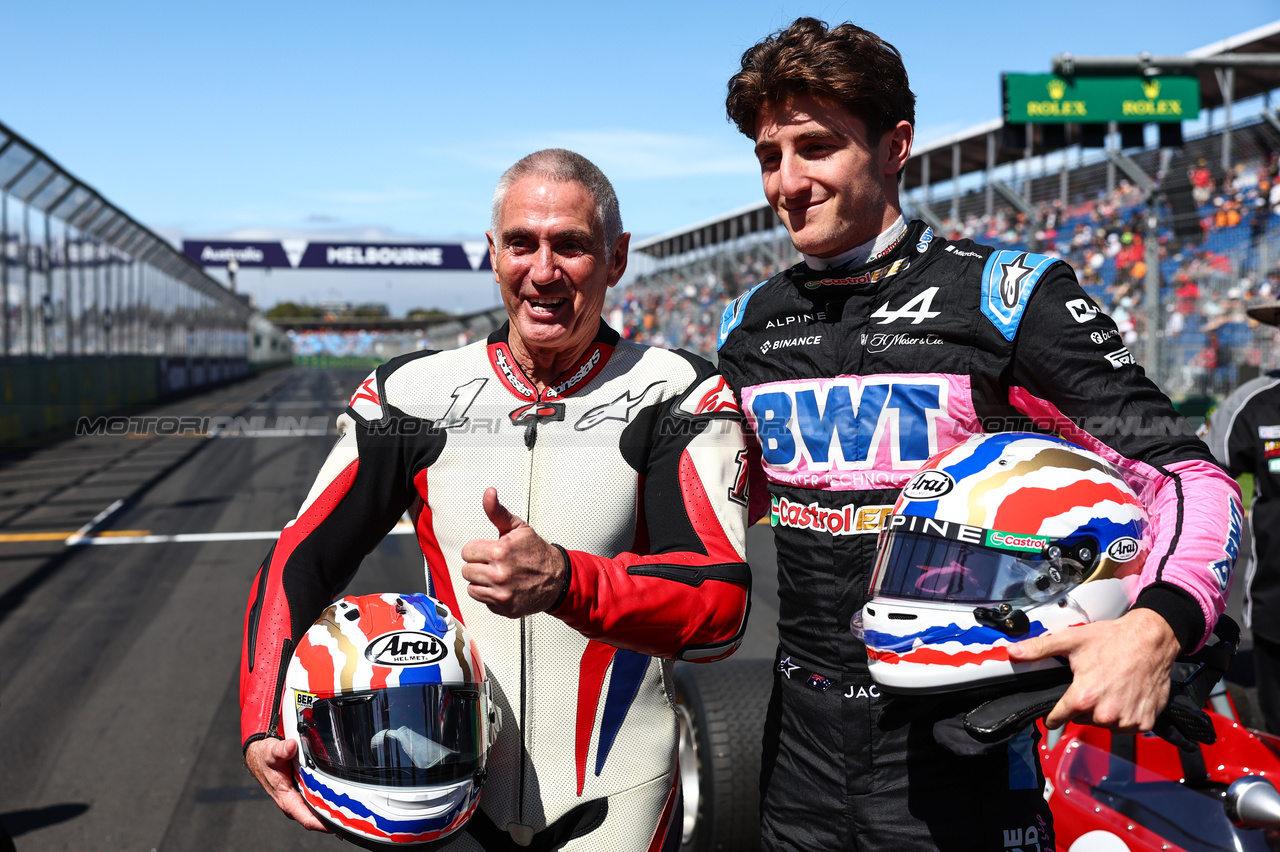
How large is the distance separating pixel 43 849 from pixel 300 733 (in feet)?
8.77

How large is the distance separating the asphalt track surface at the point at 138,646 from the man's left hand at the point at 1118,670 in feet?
3.89

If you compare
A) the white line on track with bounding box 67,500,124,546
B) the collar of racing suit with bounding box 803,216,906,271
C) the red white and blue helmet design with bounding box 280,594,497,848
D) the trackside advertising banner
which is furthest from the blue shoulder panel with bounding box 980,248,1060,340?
the trackside advertising banner

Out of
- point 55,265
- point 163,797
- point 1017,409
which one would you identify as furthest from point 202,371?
point 1017,409

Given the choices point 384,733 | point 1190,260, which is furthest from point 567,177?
point 1190,260

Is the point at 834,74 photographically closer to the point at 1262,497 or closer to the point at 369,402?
the point at 369,402

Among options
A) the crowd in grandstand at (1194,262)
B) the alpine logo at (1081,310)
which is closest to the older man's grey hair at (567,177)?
the alpine logo at (1081,310)

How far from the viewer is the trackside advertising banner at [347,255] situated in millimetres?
59312

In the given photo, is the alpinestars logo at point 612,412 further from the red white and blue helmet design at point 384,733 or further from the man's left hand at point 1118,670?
the man's left hand at point 1118,670

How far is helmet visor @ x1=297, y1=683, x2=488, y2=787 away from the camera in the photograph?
1.83 metres

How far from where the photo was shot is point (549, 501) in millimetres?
2047

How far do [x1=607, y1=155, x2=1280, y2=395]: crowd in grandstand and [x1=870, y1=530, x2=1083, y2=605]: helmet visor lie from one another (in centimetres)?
1190

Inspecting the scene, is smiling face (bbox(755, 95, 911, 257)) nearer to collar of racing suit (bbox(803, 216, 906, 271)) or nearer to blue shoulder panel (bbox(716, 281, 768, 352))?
collar of racing suit (bbox(803, 216, 906, 271))

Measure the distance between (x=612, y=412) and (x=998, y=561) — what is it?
84 cm

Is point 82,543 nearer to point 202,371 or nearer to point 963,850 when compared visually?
point 963,850
